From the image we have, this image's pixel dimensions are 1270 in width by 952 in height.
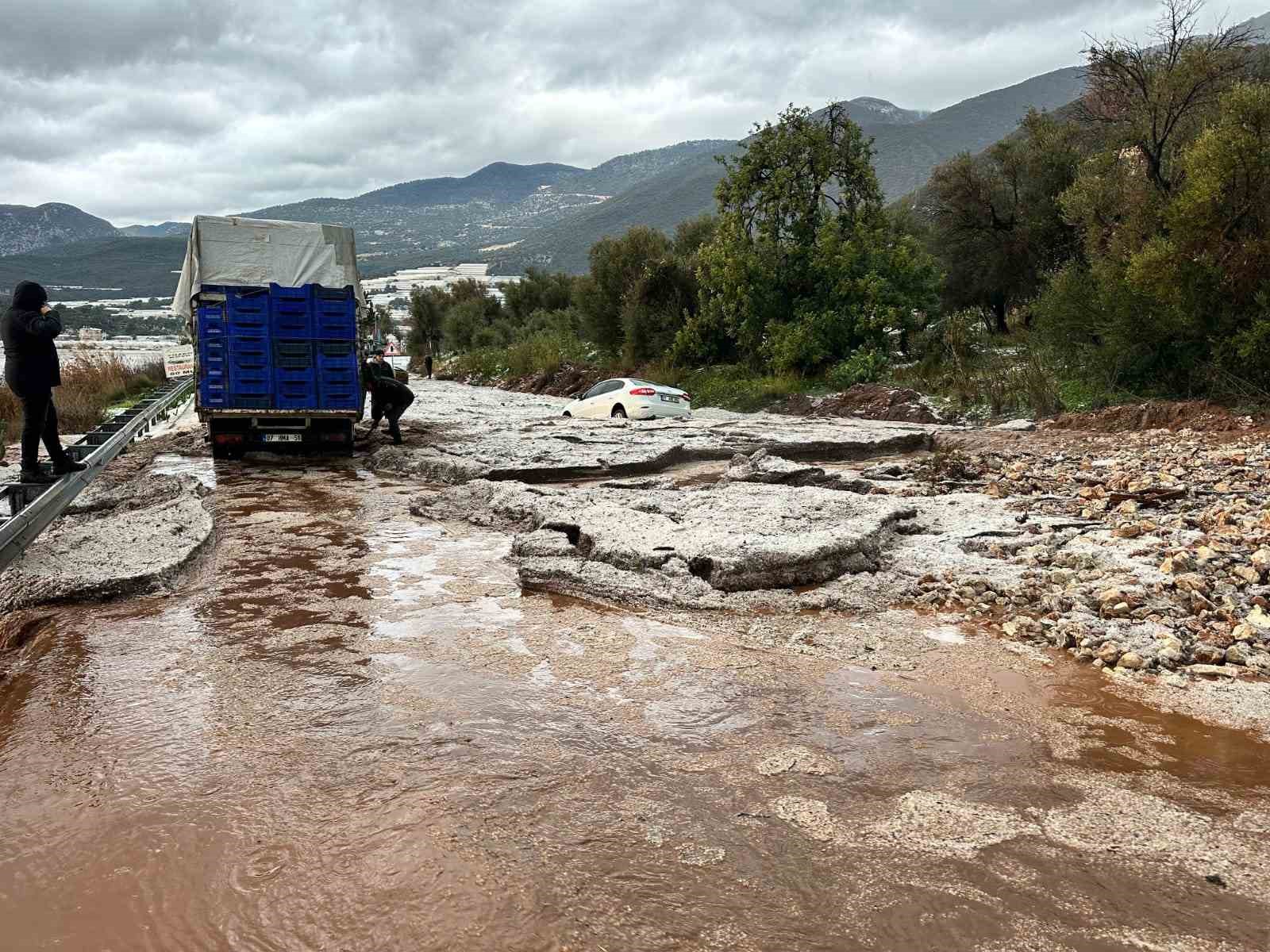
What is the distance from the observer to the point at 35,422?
25.0ft

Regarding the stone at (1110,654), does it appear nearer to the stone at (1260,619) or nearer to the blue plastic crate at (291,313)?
the stone at (1260,619)

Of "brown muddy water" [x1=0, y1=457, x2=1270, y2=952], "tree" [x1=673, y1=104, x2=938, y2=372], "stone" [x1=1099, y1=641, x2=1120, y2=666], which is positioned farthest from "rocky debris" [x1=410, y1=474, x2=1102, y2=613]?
"tree" [x1=673, y1=104, x2=938, y2=372]

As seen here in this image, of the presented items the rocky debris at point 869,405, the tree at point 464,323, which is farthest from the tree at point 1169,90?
the tree at point 464,323

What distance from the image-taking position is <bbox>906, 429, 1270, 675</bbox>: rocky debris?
15.7ft

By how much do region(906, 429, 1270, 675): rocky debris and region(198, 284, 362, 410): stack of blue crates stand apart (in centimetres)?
988

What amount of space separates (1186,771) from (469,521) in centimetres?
685

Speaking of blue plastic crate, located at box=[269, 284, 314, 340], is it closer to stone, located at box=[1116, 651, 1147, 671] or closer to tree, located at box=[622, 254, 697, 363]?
stone, located at box=[1116, 651, 1147, 671]

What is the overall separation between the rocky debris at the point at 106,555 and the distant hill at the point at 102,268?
135 m

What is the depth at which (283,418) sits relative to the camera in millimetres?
13820

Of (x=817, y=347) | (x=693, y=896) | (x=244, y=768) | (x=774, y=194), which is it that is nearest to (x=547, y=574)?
(x=244, y=768)

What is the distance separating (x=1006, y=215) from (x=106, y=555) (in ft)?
86.6

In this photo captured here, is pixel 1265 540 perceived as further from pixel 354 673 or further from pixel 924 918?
pixel 354 673

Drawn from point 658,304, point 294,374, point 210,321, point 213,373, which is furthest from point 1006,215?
point 213,373

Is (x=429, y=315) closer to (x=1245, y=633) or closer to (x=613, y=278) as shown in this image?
(x=613, y=278)
